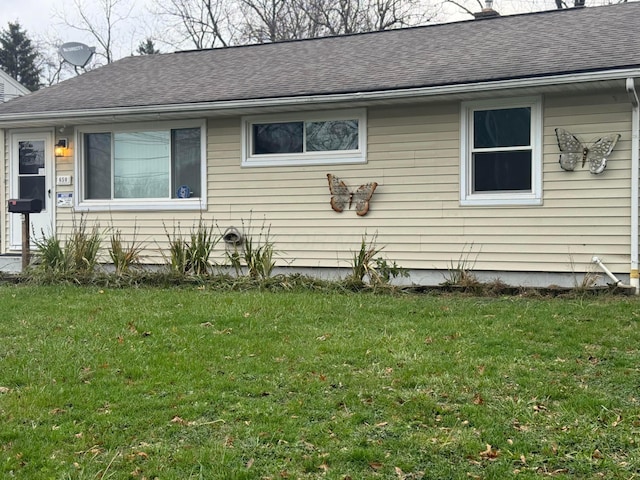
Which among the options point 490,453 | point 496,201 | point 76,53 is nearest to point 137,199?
point 496,201

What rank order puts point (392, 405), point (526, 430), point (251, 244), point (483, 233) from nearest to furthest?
point (526, 430), point (392, 405), point (483, 233), point (251, 244)

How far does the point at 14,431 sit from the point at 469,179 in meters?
6.49

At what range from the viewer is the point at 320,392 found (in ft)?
13.9

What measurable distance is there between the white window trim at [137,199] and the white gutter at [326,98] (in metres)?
0.50

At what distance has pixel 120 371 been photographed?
4691mm

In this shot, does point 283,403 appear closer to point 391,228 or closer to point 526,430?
point 526,430

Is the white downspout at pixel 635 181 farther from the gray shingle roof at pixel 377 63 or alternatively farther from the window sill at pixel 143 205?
the window sill at pixel 143 205

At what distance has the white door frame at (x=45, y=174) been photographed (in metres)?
10.7

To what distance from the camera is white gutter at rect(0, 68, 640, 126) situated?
293 inches

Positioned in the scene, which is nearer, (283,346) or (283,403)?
(283,403)

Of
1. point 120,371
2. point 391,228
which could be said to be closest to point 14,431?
point 120,371

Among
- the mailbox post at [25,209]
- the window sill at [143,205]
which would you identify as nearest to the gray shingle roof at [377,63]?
the window sill at [143,205]

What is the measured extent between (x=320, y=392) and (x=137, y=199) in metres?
6.95

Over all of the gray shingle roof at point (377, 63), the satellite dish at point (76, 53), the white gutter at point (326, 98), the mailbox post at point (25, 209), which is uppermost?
the satellite dish at point (76, 53)
